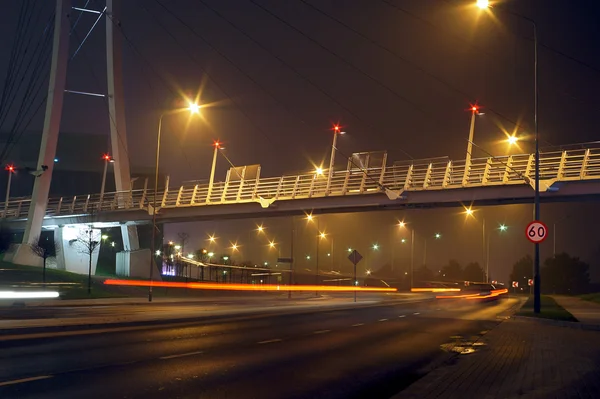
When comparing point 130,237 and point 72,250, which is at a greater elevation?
point 130,237

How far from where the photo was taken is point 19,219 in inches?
2466

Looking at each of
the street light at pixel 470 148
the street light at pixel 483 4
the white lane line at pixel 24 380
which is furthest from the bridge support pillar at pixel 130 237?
the white lane line at pixel 24 380

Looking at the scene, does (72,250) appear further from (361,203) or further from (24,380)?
(24,380)

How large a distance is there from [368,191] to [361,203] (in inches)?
50.7

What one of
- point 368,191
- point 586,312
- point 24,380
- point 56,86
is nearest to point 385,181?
point 368,191

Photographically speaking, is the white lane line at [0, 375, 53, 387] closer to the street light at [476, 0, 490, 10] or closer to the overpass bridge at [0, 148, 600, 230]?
the street light at [476, 0, 490, 10]

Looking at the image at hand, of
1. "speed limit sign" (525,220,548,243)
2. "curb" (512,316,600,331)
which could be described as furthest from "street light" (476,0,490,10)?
"curb" (512,316,600,331)

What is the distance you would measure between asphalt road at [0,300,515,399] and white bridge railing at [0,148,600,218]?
15.8 meters

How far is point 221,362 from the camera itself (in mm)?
12281

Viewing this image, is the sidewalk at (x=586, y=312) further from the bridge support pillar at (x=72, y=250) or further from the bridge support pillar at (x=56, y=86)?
the bridge support pillar at (x=72, y=250)

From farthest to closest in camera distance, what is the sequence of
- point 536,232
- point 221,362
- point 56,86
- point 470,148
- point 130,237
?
1. point 130,237
2. point 56,86
3. point 470,148
4. point 536,232
5. point 221,362

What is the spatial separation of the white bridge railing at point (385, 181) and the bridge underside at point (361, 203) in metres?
0.52

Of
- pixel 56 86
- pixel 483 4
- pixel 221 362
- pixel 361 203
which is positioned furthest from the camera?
pixel 56 86

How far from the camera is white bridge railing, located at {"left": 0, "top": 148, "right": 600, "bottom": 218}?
32969 mm
